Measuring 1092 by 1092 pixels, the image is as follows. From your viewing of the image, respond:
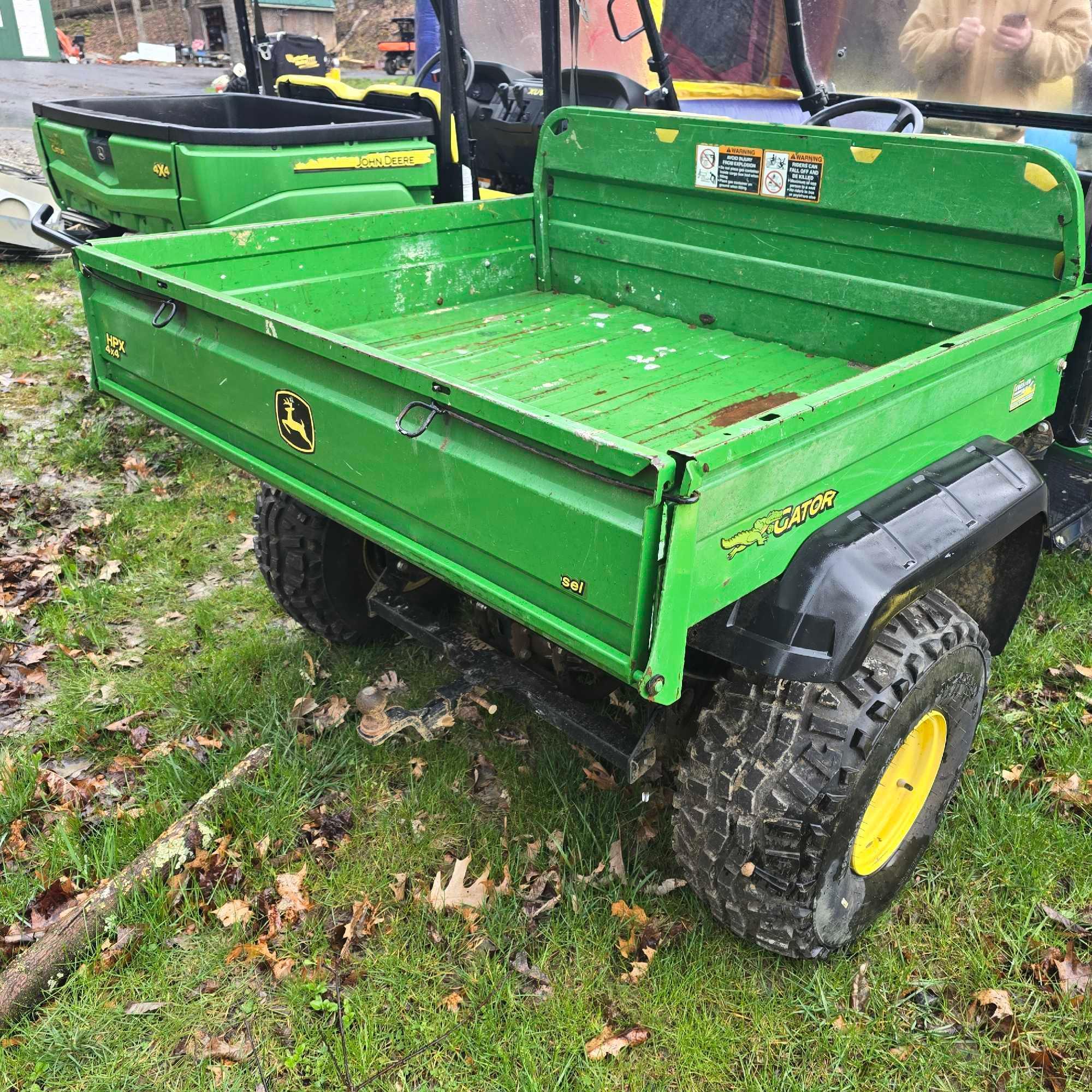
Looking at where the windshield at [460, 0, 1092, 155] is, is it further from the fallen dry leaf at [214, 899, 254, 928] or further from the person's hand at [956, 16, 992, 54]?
the fallen dry leaf at [214, 899, 254, 928]

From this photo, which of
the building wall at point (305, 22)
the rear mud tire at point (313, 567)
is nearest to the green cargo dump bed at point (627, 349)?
the rear mud tire at point (313, 567)

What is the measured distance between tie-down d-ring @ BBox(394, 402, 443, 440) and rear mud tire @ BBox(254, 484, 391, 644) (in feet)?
3.62

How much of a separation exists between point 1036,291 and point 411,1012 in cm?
249

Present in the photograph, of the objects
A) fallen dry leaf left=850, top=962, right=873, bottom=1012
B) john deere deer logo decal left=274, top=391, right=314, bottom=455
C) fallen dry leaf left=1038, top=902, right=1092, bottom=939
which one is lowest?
fallen dry leaf left=850, top=962, right=873, bottom=1012

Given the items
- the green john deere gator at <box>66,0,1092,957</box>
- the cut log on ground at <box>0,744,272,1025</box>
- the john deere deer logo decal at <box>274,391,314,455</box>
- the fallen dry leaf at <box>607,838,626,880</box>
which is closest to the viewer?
the green john deere gator at <box>66,0,1092,957</box>

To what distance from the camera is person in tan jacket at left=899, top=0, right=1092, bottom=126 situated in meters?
3.46

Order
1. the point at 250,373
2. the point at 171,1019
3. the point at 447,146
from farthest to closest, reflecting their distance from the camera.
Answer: the point at 447,146 → the point at 250,373 → the point at 171,1019

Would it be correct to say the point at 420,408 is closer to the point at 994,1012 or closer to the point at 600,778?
the point at 600,778

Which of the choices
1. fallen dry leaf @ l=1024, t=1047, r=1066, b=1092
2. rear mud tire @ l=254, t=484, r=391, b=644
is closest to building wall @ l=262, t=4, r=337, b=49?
rear mud tire @ l=254, t=484, r=391, b=644

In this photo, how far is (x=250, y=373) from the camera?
2.54 meters

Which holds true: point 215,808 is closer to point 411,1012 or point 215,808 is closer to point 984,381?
point 411,1012

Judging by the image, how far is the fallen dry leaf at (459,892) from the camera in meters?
2.64

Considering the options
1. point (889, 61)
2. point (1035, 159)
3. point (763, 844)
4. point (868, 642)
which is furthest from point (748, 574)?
point (889, 61)

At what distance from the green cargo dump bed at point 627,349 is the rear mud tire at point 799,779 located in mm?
362
